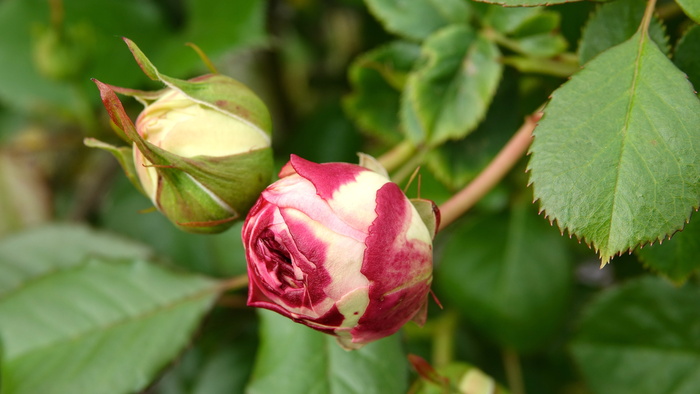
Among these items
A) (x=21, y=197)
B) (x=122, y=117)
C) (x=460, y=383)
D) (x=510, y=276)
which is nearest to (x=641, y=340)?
(x=510, y=276)

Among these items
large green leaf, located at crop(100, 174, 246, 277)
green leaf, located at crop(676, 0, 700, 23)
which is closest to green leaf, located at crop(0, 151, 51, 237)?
large green leaf, located at crop(100, 174, 246, 277)

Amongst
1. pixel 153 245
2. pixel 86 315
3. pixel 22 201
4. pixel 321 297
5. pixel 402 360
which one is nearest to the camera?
pixel 321 297

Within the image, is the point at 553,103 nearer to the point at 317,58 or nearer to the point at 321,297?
the point at 321,297

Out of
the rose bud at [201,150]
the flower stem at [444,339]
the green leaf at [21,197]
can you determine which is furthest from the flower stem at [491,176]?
the green leaf at [21,197]

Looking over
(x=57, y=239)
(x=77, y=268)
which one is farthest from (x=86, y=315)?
(x=57, y=239)

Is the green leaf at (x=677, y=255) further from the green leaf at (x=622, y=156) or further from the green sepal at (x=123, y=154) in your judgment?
the green sepal at (x=123, y=154)
